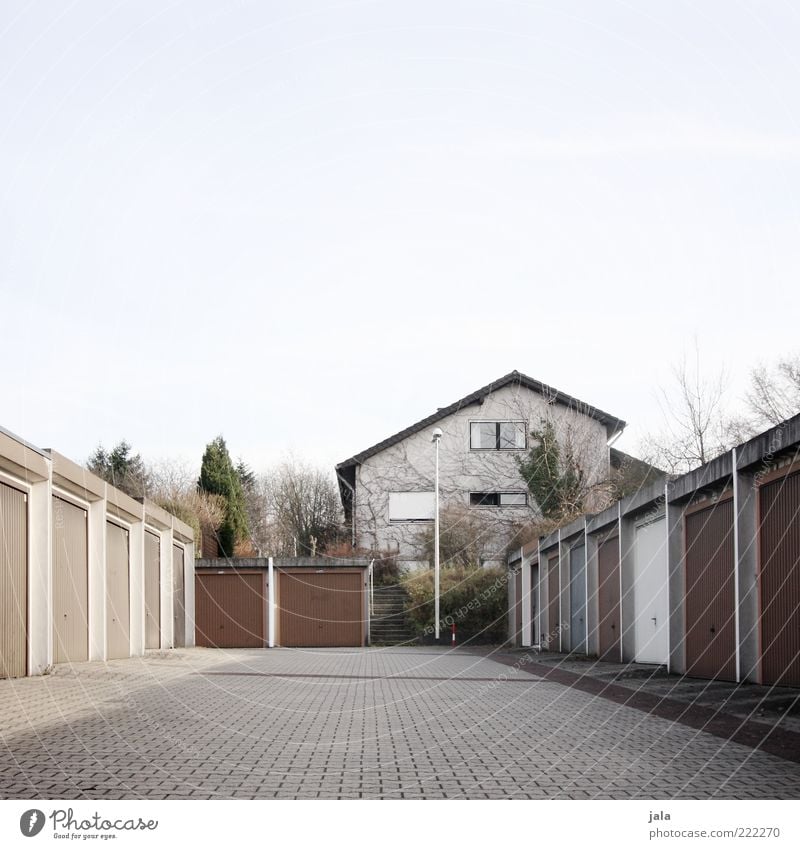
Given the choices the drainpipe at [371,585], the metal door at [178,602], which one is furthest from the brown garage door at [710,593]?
the drainpipe at [371,585]

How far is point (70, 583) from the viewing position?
21.8 metres

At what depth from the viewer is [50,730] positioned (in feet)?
32.6

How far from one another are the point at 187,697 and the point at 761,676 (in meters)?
7.22

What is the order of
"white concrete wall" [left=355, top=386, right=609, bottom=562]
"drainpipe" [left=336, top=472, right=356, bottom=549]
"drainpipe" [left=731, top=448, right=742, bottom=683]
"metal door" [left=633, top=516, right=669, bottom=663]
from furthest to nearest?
"drainpipe" [left=336, top=472, right=356, bottom=549]
"white concrete wall" [left=355, top=386, right=609, bottom=562]
"metal door" [left=633, top=516, right=669, bottom=663]
"drainpipe" [left=731, top=448, right=742, bottom=683]

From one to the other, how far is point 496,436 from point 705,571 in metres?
27.0

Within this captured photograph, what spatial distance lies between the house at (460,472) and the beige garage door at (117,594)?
17691 mm

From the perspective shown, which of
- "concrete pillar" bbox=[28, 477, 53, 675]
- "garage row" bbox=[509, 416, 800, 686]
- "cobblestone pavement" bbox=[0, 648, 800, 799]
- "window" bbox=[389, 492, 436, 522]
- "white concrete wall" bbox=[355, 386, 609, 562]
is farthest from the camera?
"window" bbox=[389, 492, 436, 522]

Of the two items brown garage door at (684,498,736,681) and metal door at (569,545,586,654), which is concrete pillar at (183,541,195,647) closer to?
metal door at (569,545,586,654)

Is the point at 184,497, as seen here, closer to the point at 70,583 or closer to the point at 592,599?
the point at 70,583

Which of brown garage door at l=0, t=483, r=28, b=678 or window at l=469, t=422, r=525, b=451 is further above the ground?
window at l=469, t=422, r=525, b=451

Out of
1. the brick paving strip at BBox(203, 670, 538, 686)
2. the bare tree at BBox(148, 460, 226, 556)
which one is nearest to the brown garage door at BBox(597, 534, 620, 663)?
the brick paving strip at BBox(203, 670, 538, 686)

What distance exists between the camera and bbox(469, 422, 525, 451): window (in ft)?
139

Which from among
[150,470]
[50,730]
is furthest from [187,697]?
[150,470]
